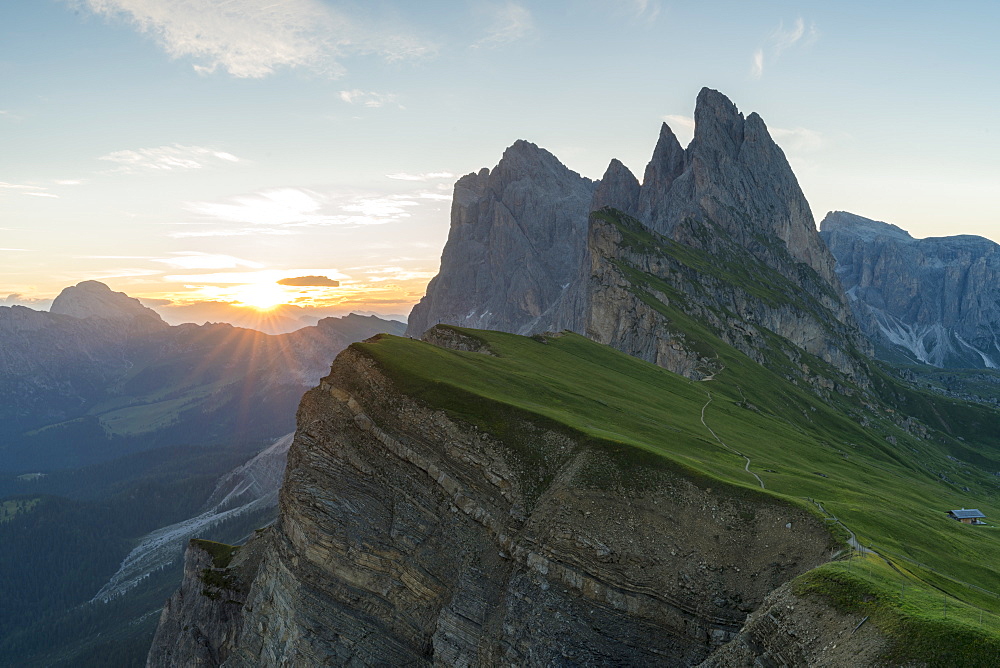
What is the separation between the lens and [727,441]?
7950 centimetres

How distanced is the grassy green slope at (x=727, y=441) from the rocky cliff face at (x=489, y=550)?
10.4 feet

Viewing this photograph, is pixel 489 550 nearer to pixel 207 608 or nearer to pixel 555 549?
pixel 555 549

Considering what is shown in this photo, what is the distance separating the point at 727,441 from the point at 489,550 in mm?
43730

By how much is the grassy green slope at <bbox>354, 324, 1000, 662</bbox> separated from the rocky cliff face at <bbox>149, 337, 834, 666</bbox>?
3.16 metres

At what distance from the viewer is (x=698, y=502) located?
4725 cm

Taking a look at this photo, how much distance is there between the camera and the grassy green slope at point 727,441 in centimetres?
3428

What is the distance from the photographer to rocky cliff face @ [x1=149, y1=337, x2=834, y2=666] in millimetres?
42312

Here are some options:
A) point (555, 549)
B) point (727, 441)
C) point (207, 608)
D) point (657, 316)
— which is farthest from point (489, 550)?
point (657, 316)

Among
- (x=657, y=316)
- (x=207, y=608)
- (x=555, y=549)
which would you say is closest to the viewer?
(x=555, y=549)

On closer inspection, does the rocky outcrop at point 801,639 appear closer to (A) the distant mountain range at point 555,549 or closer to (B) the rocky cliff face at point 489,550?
(A) the distant mountain range at point 555,549

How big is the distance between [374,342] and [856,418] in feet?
527

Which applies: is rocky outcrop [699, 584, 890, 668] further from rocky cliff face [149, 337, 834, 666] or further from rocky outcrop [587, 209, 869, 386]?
rocky outcrop [587, 209, 869, 386]

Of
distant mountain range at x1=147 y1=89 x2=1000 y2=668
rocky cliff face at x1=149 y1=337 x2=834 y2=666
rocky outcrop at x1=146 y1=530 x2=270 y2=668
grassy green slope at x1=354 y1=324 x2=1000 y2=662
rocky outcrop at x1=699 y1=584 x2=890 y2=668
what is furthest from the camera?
rocky outcrop at x1=146 y1=530 x2=270 y2=668

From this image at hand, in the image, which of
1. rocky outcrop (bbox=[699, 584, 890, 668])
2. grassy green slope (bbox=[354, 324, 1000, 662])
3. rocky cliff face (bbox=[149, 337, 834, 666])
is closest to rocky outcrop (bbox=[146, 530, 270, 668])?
rocky cliff face (bbox=[149, 337, 834, 666])
